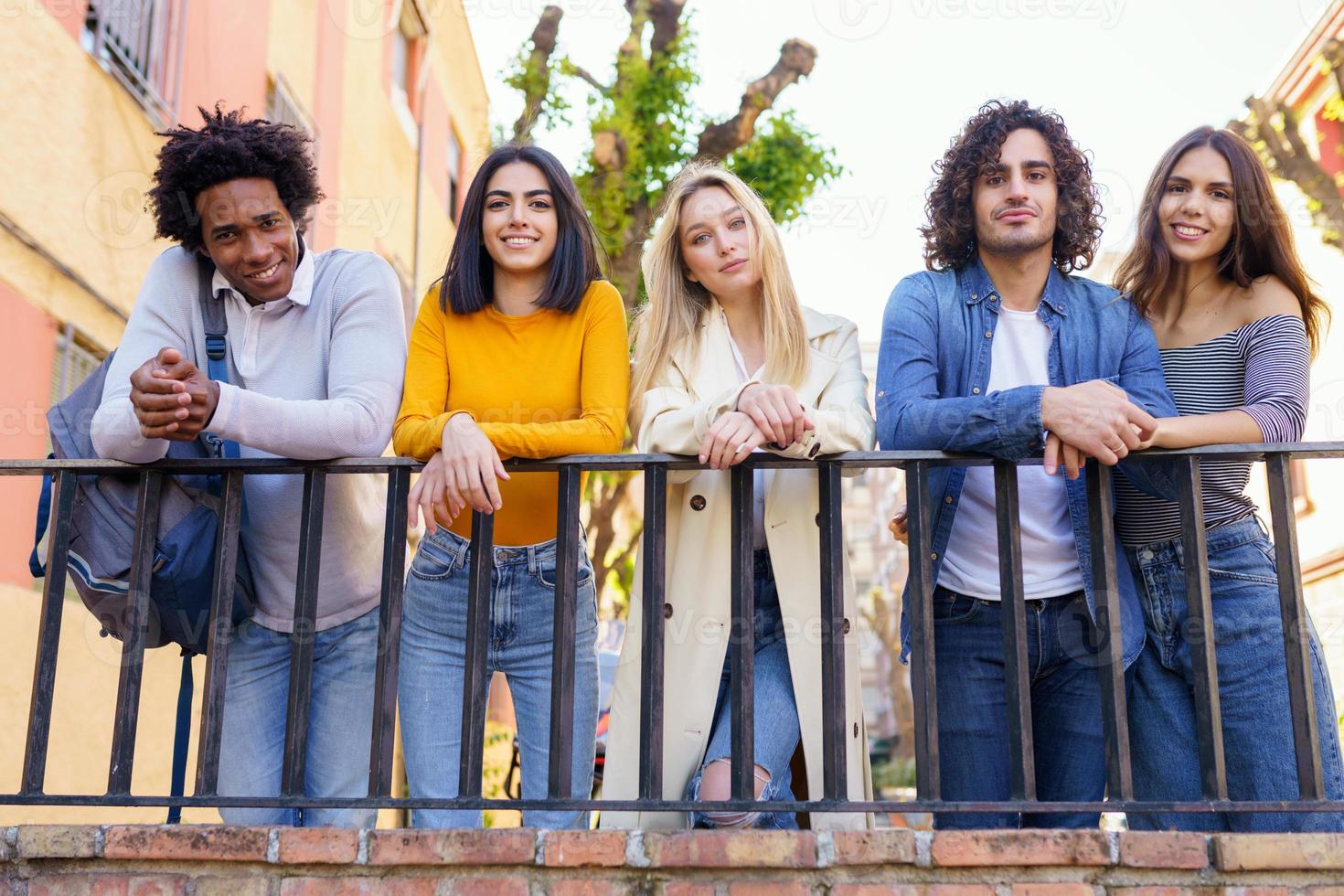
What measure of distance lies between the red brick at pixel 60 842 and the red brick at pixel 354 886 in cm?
42

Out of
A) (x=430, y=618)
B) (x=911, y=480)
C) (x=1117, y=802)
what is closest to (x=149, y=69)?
(x=430, y=618)

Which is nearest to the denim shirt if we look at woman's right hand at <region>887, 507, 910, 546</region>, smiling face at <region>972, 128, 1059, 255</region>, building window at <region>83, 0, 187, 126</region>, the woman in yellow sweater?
smiling face at <region>972, 128, 1059, 255</region>

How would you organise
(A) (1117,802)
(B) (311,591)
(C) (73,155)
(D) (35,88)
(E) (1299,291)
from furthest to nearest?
(C) (73,155) < (D) (35,88) < (E) (1299,291) < (B) (311,591) < (A) (1117,802)

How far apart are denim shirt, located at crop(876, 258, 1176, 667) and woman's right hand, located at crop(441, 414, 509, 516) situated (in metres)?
0.95

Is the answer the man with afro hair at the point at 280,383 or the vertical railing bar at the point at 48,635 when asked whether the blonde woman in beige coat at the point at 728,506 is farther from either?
the vertical railing bar at the point at 48,635

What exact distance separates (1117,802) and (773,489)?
3.40ft

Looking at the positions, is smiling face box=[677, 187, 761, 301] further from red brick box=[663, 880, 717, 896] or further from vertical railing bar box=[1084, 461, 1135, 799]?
red brick box=[663, 880, 717, 896]

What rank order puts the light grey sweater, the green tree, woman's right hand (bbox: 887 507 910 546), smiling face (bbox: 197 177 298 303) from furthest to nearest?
the green tree, woman's right hand (bbox: 887 507 910 546), smiling face (bbox: 197 177 298 303), the light grey sweater

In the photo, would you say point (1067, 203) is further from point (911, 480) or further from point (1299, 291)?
point (911, 480)

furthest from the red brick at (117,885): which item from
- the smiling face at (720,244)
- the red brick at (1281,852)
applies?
the red brick at (1281,852)

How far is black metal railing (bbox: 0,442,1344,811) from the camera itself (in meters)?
2.82

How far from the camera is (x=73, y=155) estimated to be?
7574 millimetres

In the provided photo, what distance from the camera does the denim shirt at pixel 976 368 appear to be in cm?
300

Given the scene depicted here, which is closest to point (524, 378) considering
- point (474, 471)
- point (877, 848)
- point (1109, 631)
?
point (474, 471)
